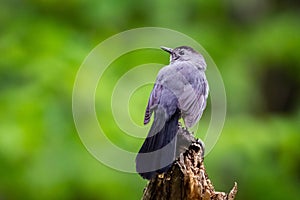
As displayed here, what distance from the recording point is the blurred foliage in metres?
4.74

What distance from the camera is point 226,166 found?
18.0 ft

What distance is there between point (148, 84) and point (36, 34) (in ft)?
2.99

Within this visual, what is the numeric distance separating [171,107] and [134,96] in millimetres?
2107

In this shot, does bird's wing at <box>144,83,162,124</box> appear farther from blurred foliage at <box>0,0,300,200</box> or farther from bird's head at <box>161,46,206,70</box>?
blurred foliage at <box>0,0,300,200</box>

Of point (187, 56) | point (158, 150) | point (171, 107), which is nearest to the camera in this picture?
point (158, 150)

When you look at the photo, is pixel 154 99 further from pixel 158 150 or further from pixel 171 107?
pixel 158 150

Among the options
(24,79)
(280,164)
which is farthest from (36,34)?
(280,164)

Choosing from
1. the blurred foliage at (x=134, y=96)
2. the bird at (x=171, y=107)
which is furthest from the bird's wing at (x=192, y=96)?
A: the blurred foliage at (x=134, y=96)

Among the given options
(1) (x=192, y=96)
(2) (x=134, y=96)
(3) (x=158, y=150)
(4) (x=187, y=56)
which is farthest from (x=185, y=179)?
(2) (x=134, y=96)

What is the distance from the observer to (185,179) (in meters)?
2.62

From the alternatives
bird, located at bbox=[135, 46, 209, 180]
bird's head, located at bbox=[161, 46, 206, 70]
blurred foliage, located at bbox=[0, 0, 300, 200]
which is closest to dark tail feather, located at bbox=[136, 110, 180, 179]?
bird, located at bbox=[135, 46, 209, 180]

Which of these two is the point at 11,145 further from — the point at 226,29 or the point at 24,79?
the point at 226,29

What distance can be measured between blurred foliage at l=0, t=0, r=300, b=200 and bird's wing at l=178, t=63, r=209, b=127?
1990 mm

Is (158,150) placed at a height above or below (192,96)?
below
